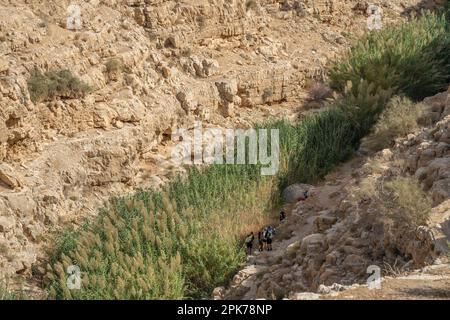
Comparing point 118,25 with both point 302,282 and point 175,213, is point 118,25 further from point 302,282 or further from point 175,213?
point 302,282

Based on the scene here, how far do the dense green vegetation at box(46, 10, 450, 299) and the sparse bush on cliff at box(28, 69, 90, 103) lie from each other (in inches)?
73.5

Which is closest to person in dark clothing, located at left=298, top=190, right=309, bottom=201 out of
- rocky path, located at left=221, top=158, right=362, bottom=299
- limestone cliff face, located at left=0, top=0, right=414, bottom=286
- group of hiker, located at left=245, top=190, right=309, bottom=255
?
rocky path, located at left=221, top=158, right=362, bottom=299

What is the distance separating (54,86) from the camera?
36.0 ft

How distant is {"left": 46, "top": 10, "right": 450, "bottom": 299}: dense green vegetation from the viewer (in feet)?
27.8

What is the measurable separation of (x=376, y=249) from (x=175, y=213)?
9.05 ft

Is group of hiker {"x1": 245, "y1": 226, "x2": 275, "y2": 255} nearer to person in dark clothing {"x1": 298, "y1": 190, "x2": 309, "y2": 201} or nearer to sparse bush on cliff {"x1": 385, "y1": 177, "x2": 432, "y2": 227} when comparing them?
person in dark clothing {"x1": 298, "y1": 190, "x2": 309, "y2": 201}

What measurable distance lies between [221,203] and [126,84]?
3143 millimetres

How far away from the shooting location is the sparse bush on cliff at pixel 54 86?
10.8m

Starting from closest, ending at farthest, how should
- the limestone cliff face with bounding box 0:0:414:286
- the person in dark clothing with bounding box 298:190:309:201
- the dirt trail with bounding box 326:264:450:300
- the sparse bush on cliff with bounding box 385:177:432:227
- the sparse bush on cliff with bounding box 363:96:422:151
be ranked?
1. the dirt trail with bounding box 326:264:450:300
2. the sparse bush on cliff with bounding box 385:177:432:227
3. the limestone cliff face with bounding box 0:0:414:286
4. the person in dark clothing with bounding box 298:190:309:201
5. the sparse bush on cliff with bounding box 363:96:422:151

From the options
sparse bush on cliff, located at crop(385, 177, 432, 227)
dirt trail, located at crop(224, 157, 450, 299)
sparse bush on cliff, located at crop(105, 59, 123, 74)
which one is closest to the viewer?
dirt trail, located at crop(224, 157, 450, 299)

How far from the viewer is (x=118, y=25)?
42.3 ft

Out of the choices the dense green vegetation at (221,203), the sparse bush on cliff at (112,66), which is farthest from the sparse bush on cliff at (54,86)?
the dense green vegetation at (221,203)

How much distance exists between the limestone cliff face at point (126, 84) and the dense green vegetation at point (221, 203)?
70cm

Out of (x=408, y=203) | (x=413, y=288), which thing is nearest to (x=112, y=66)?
(x=408, y=203)
